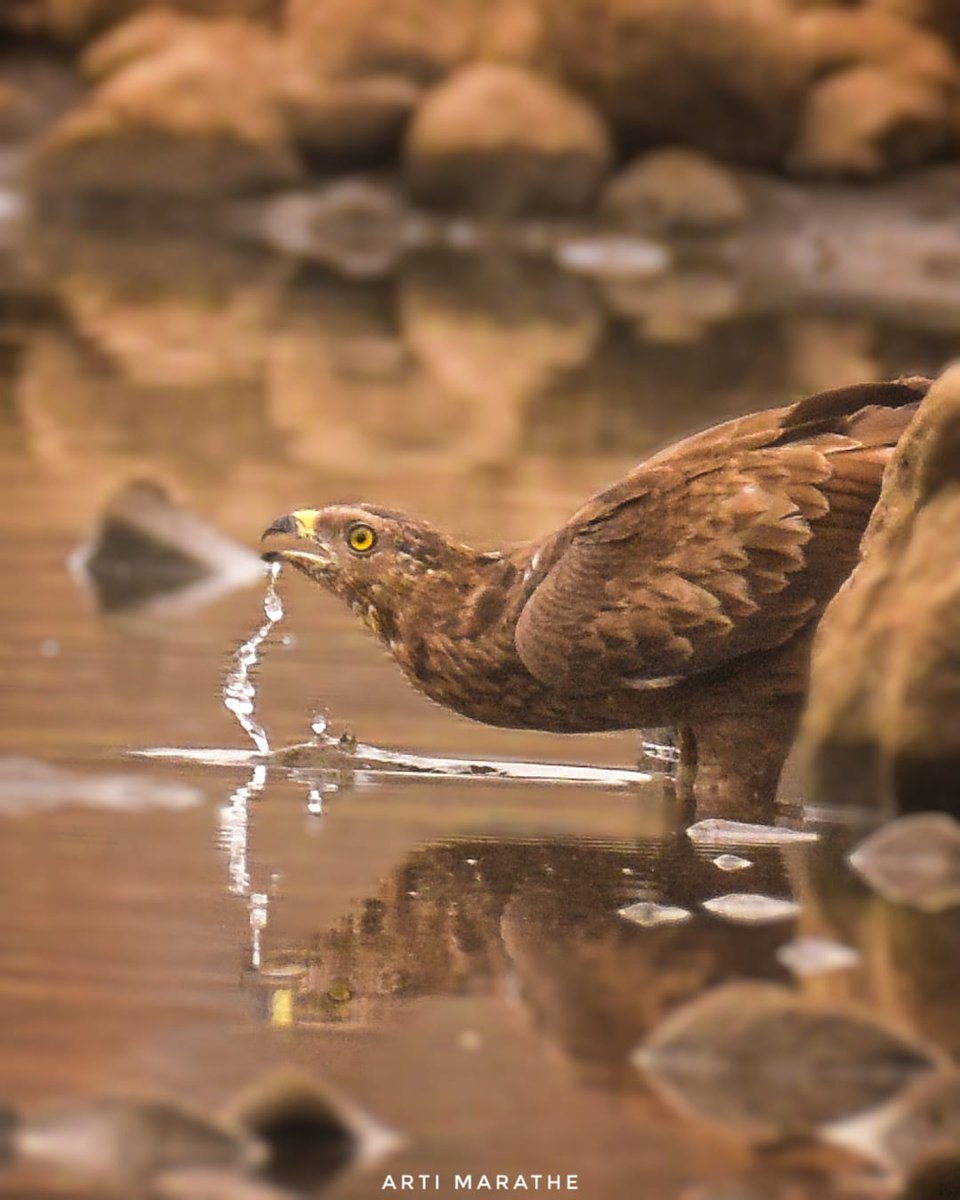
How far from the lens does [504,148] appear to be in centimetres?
3328

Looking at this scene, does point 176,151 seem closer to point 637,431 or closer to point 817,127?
point 817,127

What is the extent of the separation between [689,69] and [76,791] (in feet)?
95.1

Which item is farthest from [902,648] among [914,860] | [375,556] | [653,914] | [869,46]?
[869,46]

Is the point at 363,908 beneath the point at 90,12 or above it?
beneath

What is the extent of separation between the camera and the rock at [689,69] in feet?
112

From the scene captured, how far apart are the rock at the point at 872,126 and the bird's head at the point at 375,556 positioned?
26392 mm

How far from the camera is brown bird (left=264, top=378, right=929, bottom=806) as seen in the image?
21.4ft

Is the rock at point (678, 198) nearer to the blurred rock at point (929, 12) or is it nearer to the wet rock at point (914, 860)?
the blurred rock at point (929, 12)

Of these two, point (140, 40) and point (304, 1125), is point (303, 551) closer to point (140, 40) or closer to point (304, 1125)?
point (304, 1125)

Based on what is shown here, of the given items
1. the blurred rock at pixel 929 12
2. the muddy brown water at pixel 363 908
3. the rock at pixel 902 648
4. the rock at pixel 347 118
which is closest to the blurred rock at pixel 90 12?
the rock at pixel 347 118

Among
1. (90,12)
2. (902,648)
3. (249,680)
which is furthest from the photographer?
(90,12)

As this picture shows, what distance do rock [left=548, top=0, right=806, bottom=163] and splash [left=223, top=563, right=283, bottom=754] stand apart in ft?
85.5

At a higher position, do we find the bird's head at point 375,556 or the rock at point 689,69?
the rock at point 689,69

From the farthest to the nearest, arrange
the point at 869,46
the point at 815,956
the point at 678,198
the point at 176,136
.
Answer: the point at 869,46 → the point at 176,136 → the point at 678,198 → the point at 815,956
